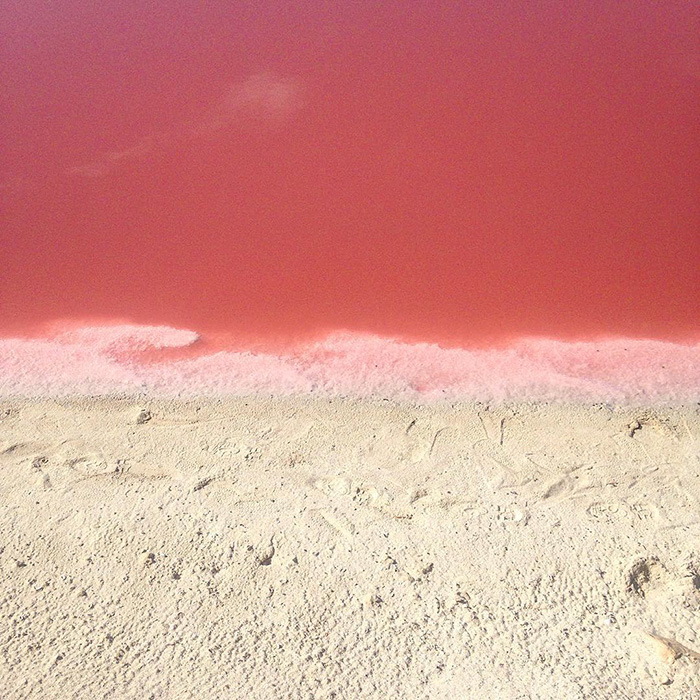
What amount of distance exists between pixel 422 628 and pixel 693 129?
4628 millimetres

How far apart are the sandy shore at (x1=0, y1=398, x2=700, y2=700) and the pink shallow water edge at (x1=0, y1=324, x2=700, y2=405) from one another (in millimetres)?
134

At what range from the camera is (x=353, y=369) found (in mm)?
3850

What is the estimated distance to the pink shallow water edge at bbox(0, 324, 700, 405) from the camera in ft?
12.0

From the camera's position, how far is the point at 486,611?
A: 2.51 metres

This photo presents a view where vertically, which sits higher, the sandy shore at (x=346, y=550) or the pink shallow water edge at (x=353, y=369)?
the pink shallow water edge at (x=353, y=369)

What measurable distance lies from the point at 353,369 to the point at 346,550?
1280mm

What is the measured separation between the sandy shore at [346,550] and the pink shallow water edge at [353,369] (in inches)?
5.3

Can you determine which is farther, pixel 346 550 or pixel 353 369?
pixel 353 369

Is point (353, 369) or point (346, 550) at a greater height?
point (353, 369)

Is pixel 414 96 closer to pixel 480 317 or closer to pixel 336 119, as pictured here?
pixel 336 119

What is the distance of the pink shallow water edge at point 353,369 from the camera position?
144 inches

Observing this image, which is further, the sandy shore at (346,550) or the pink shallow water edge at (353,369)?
the pink shallow water edge at (353,369)

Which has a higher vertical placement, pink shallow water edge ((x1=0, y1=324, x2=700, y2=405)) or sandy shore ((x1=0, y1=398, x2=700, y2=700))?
pink shallow water edge ((x1=0, y1=324, x2=700, y2=405))

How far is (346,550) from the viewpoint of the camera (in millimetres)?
2742
